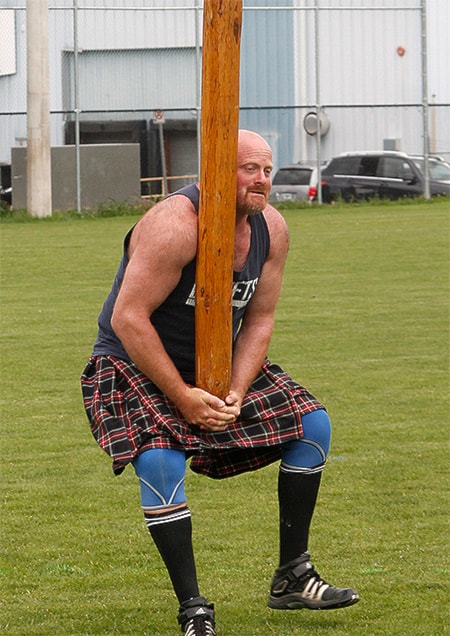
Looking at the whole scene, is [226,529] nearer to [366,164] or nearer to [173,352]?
[173,352]

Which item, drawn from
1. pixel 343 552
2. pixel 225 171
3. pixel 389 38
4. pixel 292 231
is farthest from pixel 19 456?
pixel 389 38

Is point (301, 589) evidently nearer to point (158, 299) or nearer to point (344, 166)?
point (158, 299)

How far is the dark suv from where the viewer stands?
988 inches

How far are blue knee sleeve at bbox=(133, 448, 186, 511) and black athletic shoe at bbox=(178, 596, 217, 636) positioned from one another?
0.28m

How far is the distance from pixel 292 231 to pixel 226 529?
13.5 metres

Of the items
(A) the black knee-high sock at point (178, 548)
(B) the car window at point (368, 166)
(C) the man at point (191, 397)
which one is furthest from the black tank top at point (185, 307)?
(B) the car window at point (368, 166)

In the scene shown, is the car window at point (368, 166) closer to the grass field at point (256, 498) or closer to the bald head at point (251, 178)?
the grass field at point (256, 498)

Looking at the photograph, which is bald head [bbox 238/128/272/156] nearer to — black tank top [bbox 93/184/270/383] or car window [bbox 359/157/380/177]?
black tank top [bbox 93/184/270/383]

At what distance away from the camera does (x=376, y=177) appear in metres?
25.5

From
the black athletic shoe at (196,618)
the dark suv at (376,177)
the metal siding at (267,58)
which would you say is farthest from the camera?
the metal siding at (267,58)

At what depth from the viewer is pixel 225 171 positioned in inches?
153

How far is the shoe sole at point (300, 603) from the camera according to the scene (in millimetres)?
4059

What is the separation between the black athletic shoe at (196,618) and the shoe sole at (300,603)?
1.42 ft

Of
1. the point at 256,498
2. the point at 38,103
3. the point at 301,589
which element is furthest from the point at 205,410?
the point at 38,103
